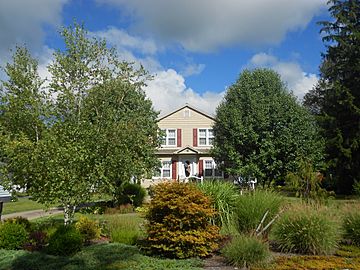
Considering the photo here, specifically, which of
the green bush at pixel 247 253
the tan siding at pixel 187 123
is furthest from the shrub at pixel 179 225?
the tan siding at pixel 187 123

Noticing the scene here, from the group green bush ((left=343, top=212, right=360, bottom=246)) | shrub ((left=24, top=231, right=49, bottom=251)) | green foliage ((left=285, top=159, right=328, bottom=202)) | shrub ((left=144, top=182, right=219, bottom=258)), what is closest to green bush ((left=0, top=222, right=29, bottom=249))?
shrub ((left=24, top=231, right=49, bottom=251))

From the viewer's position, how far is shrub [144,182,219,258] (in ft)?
27.3

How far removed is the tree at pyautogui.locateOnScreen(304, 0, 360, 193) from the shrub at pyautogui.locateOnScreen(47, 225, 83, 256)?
71.4 feet

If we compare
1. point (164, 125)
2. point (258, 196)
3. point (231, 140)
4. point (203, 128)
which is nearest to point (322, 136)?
point (231, 140)

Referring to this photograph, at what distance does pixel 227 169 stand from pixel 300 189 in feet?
42.9

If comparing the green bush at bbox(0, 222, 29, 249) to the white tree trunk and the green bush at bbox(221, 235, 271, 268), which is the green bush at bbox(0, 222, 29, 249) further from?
the green bush at bbox(221, 235, 271, 268)

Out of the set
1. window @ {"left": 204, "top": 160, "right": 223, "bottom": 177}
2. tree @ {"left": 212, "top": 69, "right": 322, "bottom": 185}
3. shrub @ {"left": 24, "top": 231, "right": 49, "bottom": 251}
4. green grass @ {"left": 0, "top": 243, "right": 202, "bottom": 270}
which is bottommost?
green grass @ {"left": 0, "top": 243, "right": 202, "bottom": 270}

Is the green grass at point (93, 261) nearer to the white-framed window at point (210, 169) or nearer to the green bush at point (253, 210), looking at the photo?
the green bush at point (253, 210)

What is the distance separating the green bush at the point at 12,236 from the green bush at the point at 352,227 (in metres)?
8.17

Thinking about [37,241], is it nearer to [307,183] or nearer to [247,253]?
[247,253]

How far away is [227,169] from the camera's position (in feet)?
91.8

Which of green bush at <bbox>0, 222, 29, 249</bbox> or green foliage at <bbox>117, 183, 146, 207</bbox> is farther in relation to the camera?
green foliage at <bbox>117, 183, 146, 207</bbox>

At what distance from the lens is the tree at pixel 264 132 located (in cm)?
2712

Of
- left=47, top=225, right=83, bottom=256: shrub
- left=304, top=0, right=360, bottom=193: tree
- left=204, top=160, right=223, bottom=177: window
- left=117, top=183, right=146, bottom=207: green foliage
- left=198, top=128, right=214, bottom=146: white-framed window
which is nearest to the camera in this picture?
left=47, top=225, right=83, bottom=256: shrub
